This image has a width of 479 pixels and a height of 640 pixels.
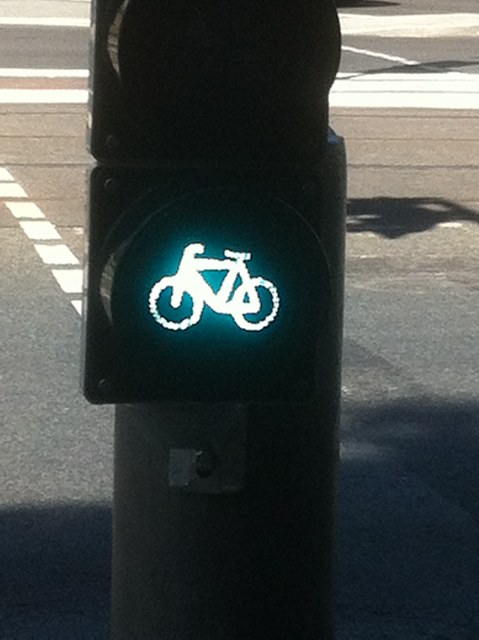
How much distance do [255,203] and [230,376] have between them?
230 mm

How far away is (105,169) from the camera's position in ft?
7.73

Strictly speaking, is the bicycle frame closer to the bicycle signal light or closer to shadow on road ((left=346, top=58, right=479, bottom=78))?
the bicycle signal light

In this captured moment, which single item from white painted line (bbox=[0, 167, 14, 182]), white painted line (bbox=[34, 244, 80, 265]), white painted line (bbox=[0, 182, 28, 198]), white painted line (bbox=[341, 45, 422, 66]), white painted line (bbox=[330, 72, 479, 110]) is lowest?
white painted line (bbox=[341, 45, 422, 66])

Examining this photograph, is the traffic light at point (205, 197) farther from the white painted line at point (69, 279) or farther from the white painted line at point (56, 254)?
the white painted line at point (56, 254)

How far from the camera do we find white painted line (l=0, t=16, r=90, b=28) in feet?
102

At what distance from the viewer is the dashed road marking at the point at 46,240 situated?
10.2m

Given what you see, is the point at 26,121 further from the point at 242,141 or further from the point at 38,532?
the point at 242,141

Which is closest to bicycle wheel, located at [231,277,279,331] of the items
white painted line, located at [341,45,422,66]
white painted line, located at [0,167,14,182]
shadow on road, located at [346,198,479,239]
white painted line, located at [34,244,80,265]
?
white painted line, located at [34,244,80,265]

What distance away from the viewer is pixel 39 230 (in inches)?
470

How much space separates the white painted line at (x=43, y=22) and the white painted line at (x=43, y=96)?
409 inches

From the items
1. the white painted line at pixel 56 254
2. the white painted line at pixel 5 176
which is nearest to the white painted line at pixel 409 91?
the white painted line at pixel 5 176

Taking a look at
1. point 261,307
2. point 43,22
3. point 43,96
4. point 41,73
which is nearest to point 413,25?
point 43,22

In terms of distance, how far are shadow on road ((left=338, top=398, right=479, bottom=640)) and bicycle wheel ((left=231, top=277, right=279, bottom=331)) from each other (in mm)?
3055

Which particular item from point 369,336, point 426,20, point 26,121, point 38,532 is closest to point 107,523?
point 38,532
